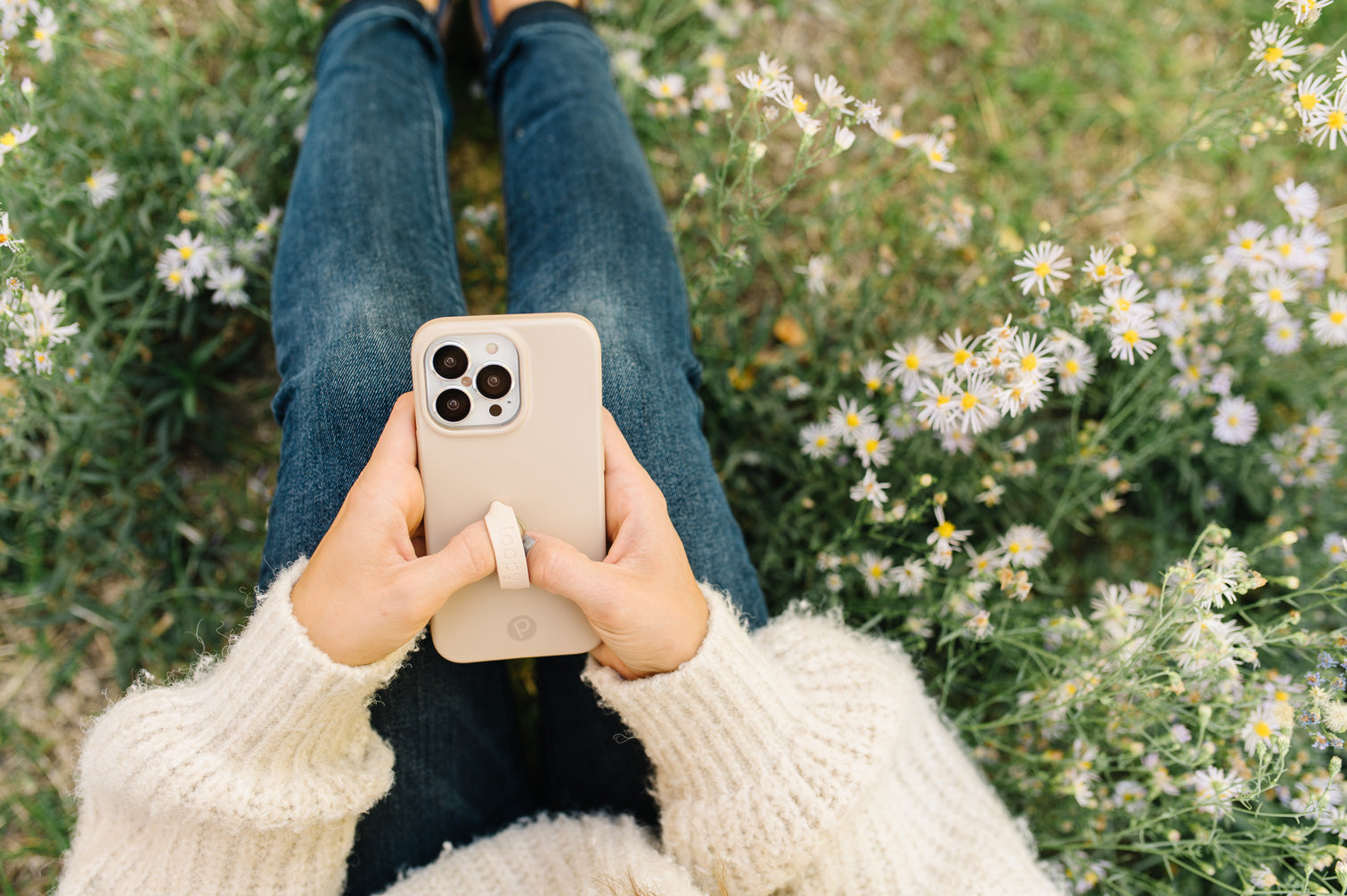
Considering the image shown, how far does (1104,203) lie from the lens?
1.53m

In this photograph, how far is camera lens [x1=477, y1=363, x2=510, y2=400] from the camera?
3.62 feet

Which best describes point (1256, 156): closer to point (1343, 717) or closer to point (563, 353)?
point (1343, 717)

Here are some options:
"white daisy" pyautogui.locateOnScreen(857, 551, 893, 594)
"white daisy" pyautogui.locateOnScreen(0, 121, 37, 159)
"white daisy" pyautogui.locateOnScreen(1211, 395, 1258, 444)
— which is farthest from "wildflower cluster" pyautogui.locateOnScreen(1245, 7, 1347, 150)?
"white daisy" pyautogui.locateOnScreen(0, 121, 37, 159)

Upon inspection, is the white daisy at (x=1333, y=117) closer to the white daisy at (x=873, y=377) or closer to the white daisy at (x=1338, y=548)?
the white daisy at (x=1338, y=548)

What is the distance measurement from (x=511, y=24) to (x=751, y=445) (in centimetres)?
106

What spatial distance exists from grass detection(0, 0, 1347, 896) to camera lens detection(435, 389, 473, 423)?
0.64m

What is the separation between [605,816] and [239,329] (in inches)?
56.2

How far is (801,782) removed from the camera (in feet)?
3.85

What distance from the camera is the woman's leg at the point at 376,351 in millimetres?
1273

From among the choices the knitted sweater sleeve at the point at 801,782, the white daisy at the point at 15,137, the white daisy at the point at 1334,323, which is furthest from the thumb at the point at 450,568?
the white daisy at the point at 1334,323

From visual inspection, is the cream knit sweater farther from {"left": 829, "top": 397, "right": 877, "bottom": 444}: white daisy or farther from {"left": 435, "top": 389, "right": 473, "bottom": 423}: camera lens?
{"left": 829, "top": 397, "right": 877, "bottom": 444}: white daisy

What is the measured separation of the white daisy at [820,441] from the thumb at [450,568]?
79 cm

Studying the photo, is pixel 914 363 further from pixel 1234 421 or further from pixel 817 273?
pixel 1234 421

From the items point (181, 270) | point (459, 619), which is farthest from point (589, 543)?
point (181, 270)
